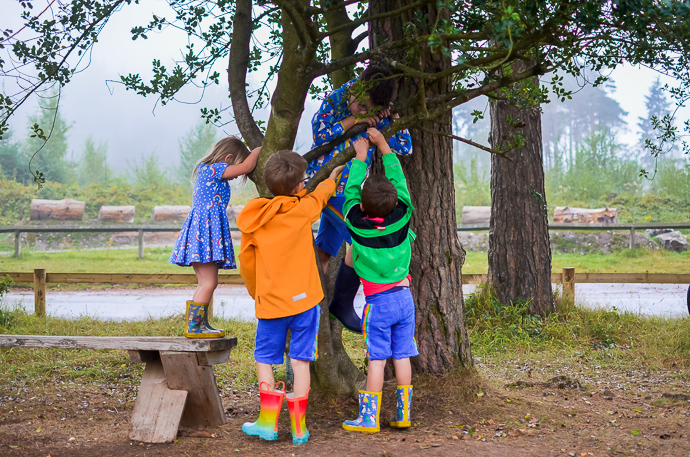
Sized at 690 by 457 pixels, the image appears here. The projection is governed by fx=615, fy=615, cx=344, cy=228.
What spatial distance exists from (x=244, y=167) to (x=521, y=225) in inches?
168

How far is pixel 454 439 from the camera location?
3.36 metres

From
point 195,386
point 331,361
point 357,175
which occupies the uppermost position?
point 357,175

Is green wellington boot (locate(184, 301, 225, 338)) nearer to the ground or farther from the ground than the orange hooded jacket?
nearer to the ground

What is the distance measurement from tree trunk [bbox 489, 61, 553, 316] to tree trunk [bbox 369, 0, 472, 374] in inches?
126

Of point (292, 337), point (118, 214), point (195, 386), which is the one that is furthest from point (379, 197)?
point (118, 214)

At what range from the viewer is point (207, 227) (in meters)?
3.81

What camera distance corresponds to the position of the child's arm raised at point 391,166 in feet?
11.4

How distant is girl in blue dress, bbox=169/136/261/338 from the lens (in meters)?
3.75

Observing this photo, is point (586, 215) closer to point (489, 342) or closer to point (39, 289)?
point (489, 342)

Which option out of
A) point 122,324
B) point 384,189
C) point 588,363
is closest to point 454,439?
point 384,189

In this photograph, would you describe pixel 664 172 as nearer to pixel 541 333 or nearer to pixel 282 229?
pixel 541 333

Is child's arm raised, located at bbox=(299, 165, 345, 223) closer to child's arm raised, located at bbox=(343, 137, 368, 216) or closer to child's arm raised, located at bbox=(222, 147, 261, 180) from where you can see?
child's arm raised, located at bbox=(343, 137, 368, 216)

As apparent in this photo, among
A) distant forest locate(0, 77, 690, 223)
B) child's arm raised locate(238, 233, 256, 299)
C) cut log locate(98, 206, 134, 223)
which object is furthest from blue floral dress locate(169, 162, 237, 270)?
cut log locate(98, 206, 134, 223)

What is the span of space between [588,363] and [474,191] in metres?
16.7
